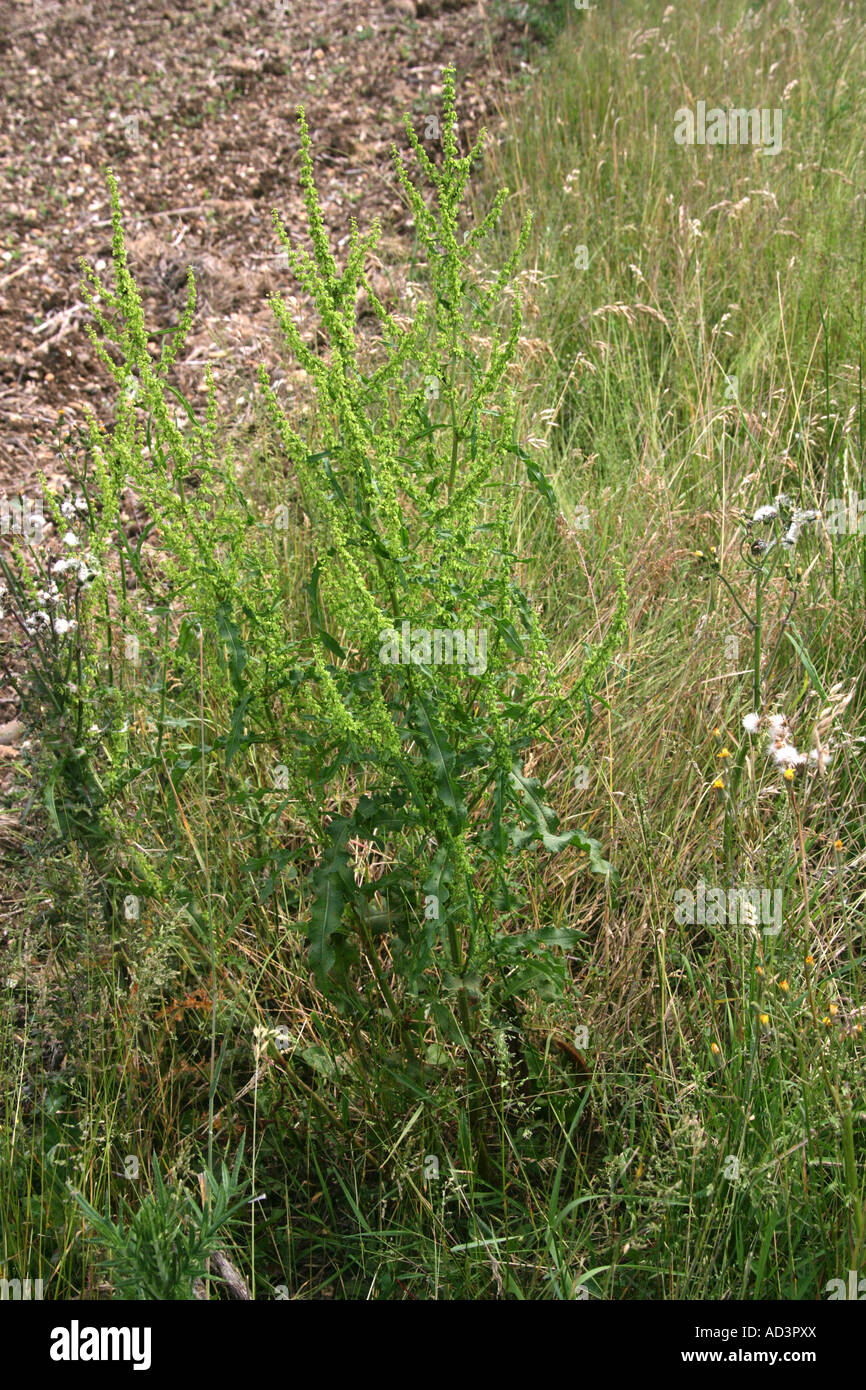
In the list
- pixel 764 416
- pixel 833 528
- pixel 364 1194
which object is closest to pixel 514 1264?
pixel 364 1194

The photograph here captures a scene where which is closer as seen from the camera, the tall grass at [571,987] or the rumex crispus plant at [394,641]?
the rumex crispus plant at [394,641]

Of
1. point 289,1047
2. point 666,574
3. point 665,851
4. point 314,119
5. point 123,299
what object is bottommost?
point 289,1047

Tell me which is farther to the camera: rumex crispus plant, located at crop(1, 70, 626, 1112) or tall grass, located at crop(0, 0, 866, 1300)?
tall grass, located at crop(0, 0, 866, 1300)

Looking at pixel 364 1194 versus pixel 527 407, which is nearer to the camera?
pixel 364 1194

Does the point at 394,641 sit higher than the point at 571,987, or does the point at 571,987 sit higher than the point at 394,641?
the point at 394,641

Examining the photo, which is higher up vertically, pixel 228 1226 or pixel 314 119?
pixel 314 119

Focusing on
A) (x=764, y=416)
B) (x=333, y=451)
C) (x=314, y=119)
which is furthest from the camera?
(x=314, y=119)

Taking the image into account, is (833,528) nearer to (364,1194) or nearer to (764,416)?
(764,416)

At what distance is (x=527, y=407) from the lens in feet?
10.9

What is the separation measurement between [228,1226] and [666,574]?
1783 millimetres

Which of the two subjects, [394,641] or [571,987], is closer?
[394,641]

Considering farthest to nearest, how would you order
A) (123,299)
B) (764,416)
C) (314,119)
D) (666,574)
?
(314,119) → (764,416) → (666,574) → (123,299)
